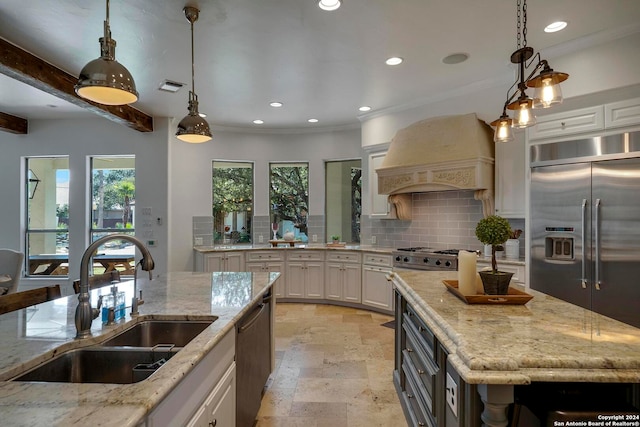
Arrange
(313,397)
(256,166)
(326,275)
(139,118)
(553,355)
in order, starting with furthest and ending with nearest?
(256,166), (326,275), (139,118), (313,397), (553,355)

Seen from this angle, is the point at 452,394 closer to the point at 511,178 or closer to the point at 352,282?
the point at 511,178

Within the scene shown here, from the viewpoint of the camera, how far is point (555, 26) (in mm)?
2791

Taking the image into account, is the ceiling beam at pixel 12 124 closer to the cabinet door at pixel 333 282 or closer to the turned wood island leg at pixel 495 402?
the cabinet door at pixel 333 282

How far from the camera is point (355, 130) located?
233 inches

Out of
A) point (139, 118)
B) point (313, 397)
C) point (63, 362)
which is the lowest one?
point (313, 397)

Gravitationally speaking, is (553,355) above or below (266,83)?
below

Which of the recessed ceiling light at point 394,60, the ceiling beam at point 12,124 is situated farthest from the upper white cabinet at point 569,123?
the ceiling beam at point 12,124

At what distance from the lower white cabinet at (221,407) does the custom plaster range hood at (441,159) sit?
3.21m

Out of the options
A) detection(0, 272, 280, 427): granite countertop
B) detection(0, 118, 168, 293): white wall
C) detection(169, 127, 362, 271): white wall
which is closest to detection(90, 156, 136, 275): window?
detection(0, 118, 168, 293): white wall

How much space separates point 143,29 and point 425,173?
324 centimetres

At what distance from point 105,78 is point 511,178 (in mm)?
3760

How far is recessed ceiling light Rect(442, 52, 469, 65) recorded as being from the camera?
3.32m

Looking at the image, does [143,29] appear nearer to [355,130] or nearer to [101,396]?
[101,396]

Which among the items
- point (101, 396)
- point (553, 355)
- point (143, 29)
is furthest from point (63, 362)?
point (143, 29)
